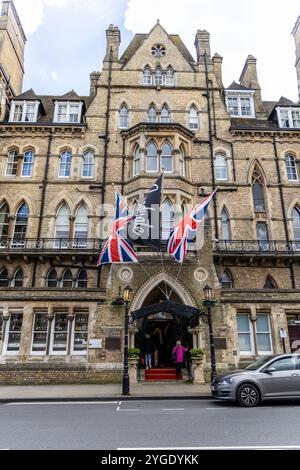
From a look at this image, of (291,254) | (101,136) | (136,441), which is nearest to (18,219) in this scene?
(101,136)

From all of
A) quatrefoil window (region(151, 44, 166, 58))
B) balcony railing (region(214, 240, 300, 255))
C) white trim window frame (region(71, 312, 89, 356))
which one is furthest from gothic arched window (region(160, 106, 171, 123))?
white trim window frame (region(71, 312, 89, 356))

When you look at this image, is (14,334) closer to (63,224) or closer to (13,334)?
(13,334)

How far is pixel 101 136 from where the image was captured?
2445 cm

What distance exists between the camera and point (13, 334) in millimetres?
16344

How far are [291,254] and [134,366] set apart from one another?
11948 mm

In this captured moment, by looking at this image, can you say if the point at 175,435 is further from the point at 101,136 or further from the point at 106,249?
the point at 101,136

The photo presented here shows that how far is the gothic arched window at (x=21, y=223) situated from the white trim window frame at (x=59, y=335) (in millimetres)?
7459

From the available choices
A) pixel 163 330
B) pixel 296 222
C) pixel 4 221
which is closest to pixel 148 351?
pixel 163 330

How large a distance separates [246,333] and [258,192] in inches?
447

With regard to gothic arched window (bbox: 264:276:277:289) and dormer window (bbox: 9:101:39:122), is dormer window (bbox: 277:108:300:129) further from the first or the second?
dormer window (bbox: 9:101:39:122)

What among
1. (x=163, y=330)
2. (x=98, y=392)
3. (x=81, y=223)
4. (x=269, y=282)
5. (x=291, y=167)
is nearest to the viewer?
(x=98, y=392)

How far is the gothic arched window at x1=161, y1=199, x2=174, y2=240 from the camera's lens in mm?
21312

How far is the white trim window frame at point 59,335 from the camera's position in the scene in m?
16.1

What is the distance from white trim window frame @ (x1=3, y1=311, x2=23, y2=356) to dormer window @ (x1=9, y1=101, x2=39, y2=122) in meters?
15.6
